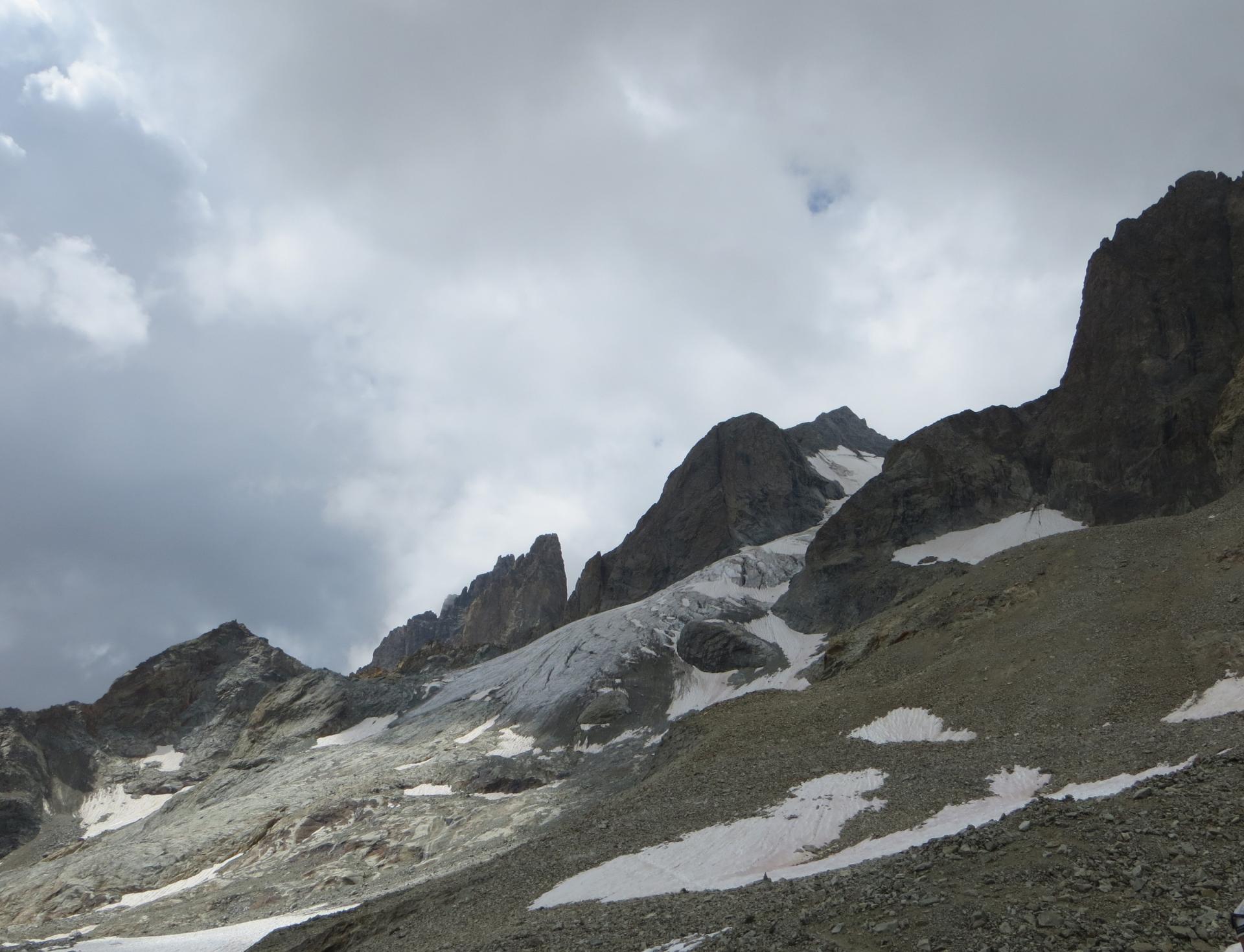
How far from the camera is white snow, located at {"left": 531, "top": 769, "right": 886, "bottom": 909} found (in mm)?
26484

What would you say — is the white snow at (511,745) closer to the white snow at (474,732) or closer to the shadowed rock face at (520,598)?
the white snow at (474,732)

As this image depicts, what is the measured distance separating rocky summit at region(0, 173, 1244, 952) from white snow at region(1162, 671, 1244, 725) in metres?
0.19

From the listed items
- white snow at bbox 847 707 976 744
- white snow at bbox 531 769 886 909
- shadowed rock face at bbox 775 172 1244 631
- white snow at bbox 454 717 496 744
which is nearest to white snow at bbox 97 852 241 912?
white snow at bbox 454 717 496 744

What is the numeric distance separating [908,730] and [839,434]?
470 ft

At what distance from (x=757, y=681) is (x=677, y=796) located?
39561mm

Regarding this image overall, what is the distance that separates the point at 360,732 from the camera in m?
89.9

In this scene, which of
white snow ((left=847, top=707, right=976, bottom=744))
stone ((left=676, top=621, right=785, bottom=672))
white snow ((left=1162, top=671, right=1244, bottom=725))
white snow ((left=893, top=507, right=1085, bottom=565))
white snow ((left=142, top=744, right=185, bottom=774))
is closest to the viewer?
white snow ((left=1162, top=671, right=1244, bottom=725))

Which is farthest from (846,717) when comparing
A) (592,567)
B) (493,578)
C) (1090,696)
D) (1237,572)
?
(493,578)

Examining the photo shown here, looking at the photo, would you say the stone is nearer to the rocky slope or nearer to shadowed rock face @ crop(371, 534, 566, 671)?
the rocky slope

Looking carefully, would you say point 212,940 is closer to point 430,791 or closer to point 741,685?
point 430,791

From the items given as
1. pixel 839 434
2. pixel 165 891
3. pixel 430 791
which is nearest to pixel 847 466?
pixel 839 434

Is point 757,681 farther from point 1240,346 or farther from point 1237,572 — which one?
point 1240,346

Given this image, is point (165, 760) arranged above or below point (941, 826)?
above

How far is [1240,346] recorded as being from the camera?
8006 centimetres
